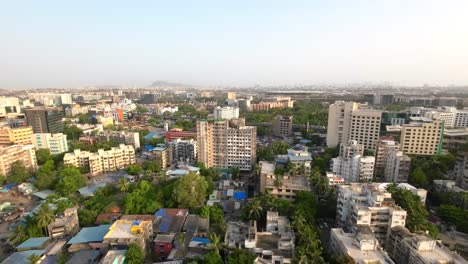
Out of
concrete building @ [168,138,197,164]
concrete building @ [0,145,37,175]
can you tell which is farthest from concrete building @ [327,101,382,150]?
concrete building @ [0,145,37,175]

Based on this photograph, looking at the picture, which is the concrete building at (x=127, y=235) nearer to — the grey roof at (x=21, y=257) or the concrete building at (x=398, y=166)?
the grey roof at (x=21, y=257)

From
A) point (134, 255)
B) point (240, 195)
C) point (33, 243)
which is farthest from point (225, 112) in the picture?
point (134, 255)

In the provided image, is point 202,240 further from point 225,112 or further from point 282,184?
point 225,112

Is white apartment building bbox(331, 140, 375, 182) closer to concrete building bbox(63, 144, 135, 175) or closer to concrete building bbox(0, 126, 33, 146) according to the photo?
concrete building bbox(63, 144, 135, 175)

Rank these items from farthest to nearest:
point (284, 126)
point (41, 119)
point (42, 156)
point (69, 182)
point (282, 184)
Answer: point (284, 126), point (41, 119), point (42, 156), point (69, 182), point (282, 184)

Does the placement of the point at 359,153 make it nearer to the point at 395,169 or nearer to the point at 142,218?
the point at 395,169

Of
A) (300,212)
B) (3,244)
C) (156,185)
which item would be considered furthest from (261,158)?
(3,244)

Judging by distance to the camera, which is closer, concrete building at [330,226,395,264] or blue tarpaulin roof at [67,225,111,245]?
concrete building at [330,226,395,264]
